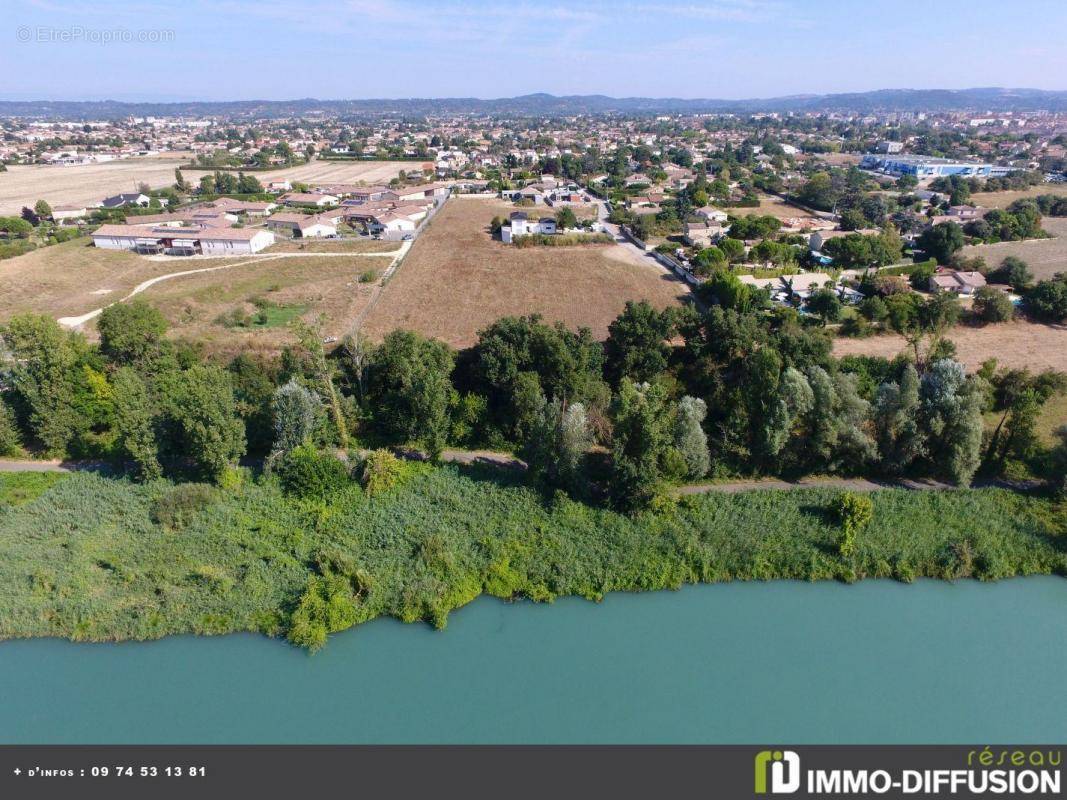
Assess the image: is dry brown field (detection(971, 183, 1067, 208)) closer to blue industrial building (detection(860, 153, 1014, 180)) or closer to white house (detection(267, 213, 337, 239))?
blue industrial building (detection(860, 153, 1014, 180))

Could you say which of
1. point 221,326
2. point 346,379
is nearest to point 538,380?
point 346,379

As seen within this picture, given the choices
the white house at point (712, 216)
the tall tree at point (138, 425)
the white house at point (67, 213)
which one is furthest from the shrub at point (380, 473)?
the white house at point (67, 213)

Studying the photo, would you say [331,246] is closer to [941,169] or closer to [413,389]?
[413,389]

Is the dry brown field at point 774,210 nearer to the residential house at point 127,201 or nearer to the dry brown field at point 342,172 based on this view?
the dry brown field at point 342,172

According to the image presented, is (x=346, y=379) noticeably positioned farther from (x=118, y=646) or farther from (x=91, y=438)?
(x=118, y=646)

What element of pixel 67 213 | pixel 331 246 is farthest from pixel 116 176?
pixel 331 246

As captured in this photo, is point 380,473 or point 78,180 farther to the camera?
point 78,180
